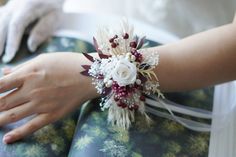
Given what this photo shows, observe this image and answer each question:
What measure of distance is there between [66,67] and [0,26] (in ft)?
0.78

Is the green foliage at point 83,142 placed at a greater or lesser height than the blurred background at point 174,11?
lesser

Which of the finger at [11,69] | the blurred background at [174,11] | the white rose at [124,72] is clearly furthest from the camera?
the blurred background at [174,11]

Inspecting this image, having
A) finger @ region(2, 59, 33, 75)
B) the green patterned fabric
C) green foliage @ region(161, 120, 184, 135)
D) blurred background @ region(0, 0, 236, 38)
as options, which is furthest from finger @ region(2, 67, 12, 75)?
green foliage @ region(161, 120, 184, 135)

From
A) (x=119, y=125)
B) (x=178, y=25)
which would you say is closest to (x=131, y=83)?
(x=119, y=125)

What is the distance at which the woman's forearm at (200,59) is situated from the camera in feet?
2.47

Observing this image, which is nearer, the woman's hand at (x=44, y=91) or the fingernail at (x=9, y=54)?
the woman's hand at (x=44, y=91)

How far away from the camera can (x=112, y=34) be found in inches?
30.1

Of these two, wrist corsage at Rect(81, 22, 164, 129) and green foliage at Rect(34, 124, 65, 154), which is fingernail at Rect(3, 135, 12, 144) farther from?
wrist corsage at Rect(81, 22, 164, 129)

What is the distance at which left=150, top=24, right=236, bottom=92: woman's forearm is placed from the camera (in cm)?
75

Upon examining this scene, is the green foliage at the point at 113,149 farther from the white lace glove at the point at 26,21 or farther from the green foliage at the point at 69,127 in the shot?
the white lace glove at the point at 26,21

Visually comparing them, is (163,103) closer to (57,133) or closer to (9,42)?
(57,133)

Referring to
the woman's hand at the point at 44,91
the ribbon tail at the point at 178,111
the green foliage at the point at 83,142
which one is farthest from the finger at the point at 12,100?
the ribbon tail at the point at 178,111

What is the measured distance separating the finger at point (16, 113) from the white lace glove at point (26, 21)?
0.16m

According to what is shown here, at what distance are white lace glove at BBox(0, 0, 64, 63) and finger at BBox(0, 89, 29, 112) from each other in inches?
5.5
